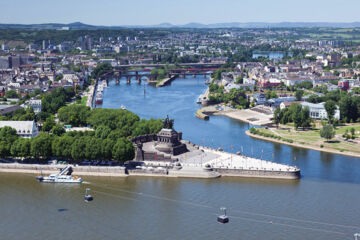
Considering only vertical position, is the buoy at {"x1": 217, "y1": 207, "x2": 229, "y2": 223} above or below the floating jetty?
below

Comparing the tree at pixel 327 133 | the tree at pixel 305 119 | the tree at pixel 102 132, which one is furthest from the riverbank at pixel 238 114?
the tree at pixel 102 132

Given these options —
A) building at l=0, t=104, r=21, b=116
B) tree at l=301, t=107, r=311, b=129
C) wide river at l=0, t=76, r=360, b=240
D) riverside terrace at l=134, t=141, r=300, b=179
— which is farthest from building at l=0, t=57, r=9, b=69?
wide river at l=0, t=76, r=360, b=240

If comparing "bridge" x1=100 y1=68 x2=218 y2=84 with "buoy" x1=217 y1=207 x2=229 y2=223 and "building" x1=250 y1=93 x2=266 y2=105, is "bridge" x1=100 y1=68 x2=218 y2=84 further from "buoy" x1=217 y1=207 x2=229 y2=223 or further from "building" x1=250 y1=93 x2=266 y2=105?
"buoy" x1=217 y1=207 x2=229 y2=223

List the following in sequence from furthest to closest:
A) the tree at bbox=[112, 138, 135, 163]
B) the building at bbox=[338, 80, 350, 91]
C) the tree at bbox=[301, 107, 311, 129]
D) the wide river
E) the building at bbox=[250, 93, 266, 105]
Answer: the building at bbox=[338, 80, 350, 91] → the building at bbox=[250, 93, 266, 105] → the tree at bbox=[301, 107, 311, 129] → the tree at bbox=[112, 138, 135, 163] → the wide river

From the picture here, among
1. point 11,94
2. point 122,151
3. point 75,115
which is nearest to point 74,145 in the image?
point 122,151

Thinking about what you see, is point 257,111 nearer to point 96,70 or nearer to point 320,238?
point 320,238

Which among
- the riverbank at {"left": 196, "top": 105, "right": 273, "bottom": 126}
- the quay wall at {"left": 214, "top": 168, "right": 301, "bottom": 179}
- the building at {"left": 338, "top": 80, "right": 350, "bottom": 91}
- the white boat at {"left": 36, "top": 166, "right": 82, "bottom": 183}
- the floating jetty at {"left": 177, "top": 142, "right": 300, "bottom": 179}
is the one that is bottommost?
the riverbank at {"left": 196, "top": 105, "right": 273, "bottom": 126}
